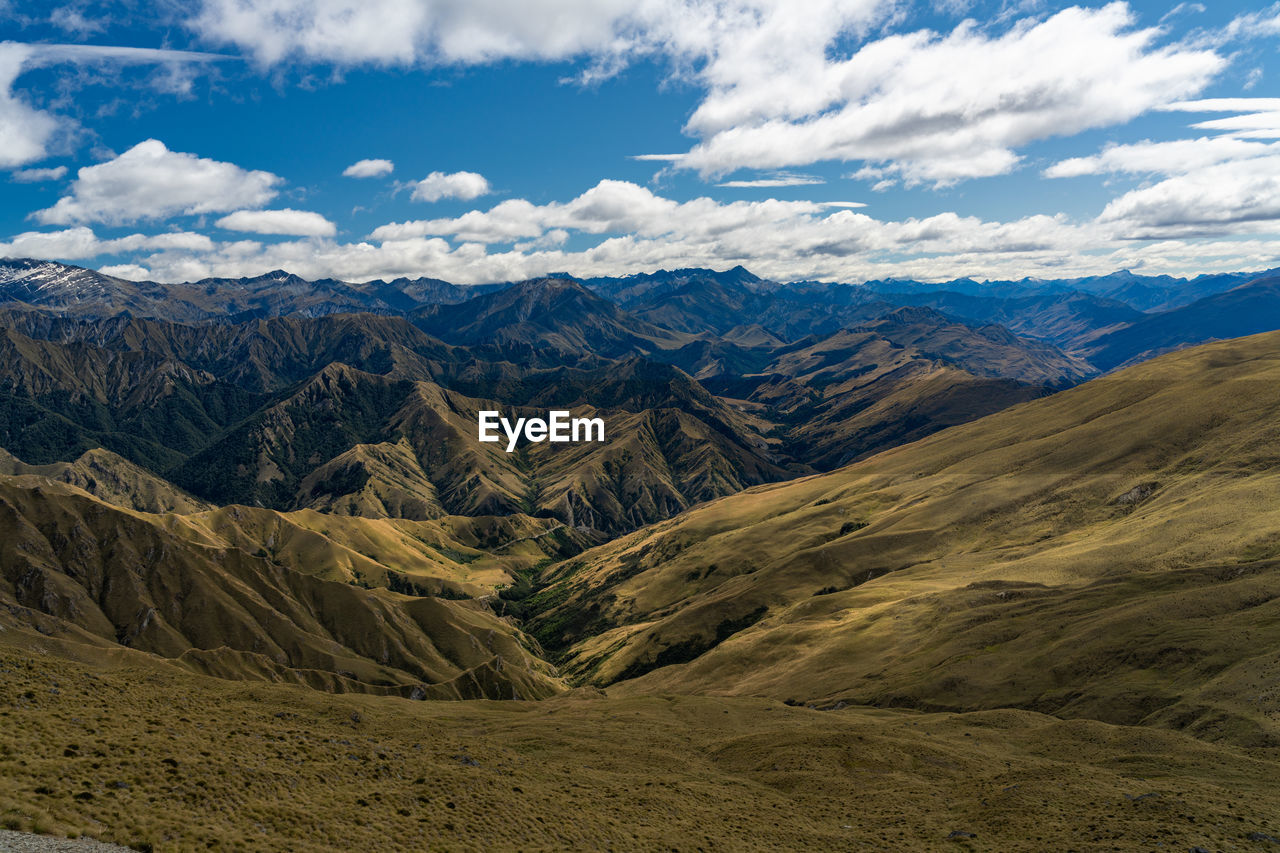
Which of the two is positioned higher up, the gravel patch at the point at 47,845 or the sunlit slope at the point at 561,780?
the gravel patch at the point at 47,845

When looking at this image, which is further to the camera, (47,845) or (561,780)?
(561,780)

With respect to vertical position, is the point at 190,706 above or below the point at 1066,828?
above

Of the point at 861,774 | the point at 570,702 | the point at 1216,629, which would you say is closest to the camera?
the point at 861,774

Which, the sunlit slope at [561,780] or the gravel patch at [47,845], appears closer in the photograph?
the gravel patch at [47,845]

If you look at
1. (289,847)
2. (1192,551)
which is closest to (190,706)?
(289,847)

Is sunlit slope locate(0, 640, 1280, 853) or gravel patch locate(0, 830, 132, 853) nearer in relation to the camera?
gravel patch locate(0, 830, 132, 853)

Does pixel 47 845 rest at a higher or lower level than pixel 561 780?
higher

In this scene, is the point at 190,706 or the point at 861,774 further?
the point at 861,774

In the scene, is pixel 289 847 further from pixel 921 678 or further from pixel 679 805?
pixel 921 678

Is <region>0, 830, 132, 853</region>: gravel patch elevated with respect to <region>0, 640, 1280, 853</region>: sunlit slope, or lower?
elevated

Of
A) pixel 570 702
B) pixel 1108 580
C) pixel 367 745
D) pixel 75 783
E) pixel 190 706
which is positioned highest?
pixel 75 783

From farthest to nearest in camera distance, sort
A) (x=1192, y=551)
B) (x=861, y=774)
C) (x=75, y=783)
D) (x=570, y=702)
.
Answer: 1. (x=1192, y=551)
2. (x=570, y=702)
3. (x=861, y=774)
4. (x=75, y=783)
